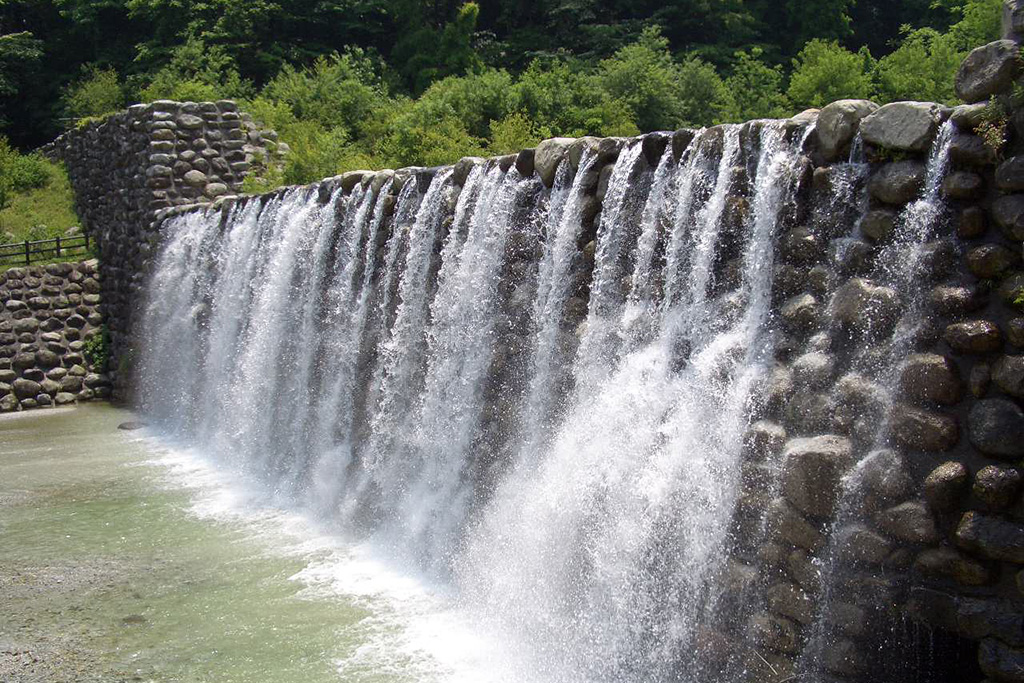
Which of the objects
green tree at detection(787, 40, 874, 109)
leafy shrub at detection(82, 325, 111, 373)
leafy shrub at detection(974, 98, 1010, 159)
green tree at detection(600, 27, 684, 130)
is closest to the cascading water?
leafy shrub at detection(974, 98, 1010, 159)

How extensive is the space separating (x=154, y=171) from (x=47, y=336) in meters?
3.13

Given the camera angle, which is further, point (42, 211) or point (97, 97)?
point (97, 97)

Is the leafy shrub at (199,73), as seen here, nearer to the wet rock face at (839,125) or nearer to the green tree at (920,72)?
the green tree at (920,72)

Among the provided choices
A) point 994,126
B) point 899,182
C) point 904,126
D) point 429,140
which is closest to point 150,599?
point 899,182

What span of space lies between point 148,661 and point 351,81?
13.7 meters

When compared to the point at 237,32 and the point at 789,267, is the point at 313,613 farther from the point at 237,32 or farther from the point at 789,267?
the point at 237,32

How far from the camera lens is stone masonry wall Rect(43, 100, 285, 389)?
44.5 ft

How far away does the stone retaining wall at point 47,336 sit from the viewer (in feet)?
45.2

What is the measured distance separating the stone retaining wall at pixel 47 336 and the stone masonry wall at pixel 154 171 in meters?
0.34

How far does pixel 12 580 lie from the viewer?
19.8ft

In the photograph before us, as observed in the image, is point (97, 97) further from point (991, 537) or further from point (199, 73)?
point (991, 537)

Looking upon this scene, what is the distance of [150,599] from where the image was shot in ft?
18.4

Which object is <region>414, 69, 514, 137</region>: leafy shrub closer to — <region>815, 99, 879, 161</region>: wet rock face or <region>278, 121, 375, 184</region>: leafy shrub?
<region>278, 121, 375, 184</region>: leafy shrub

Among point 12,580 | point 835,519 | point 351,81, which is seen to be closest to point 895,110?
point 835,519
